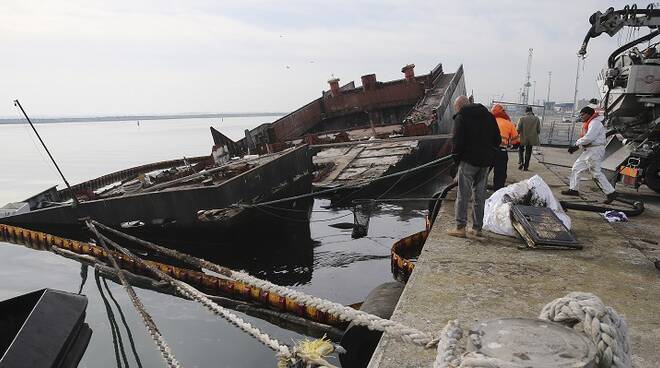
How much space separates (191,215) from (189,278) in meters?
1.60

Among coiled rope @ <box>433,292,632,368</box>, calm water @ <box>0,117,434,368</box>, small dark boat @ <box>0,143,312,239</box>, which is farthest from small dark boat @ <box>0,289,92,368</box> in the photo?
small dark boat @ <box>0,143,312,239</box>

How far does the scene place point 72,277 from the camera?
26.9 feet

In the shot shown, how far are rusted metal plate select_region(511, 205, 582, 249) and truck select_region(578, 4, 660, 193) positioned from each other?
4.28 metres

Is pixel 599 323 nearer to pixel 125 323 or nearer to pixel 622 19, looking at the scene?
pixel 125 323

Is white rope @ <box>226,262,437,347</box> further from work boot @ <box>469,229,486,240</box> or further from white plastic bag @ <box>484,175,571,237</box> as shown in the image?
white plastic bag @ <box>484,175,571,237</box>

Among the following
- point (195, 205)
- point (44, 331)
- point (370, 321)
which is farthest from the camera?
point (195, 205)

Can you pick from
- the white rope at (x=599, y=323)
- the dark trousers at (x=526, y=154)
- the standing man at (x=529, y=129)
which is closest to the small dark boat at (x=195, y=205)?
the standing man at (x=529, y=129)

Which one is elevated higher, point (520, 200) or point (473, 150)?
point (473, 150)

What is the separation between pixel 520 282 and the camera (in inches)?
147

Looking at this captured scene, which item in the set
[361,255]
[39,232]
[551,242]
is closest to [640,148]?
[551,242]

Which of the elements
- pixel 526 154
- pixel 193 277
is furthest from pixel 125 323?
pixel 526 154

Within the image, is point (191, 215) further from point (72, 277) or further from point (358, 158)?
point (358, 158)

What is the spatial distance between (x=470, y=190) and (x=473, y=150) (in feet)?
1.87

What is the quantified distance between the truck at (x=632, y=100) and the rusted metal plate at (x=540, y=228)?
4280 millimetres
